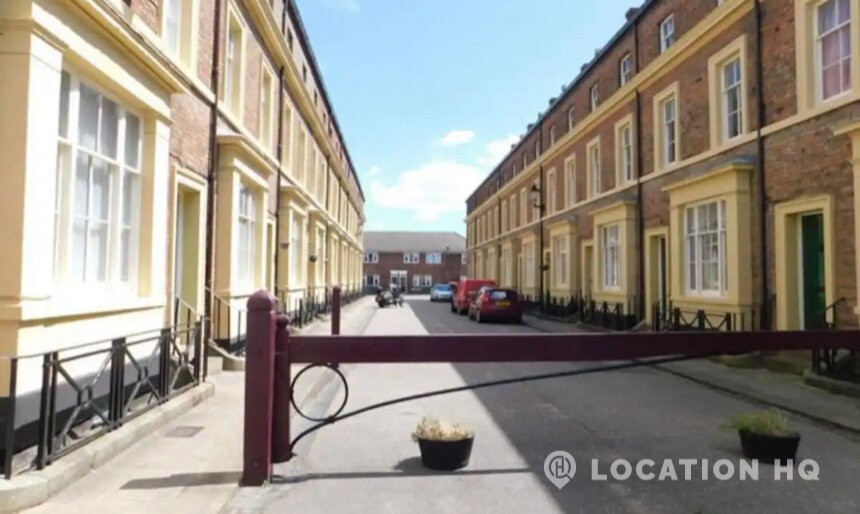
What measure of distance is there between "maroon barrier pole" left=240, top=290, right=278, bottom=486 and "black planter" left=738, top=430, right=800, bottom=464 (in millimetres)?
4333

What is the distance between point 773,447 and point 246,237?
10.6 m

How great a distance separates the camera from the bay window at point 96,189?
5.75m

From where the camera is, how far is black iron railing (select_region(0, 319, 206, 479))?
4.61 m

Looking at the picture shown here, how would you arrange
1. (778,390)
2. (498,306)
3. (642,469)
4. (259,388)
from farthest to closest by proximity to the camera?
(498,306) < (778,390) < (642,469) < (259,388)

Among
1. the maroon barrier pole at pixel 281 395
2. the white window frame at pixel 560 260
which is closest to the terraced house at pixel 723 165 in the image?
the white window frame at pixel 560 260

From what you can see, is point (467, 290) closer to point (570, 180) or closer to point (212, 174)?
point (570, 180)

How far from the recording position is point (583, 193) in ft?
80.0

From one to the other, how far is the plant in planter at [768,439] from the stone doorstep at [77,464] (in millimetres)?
5723

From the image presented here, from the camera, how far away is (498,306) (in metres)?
24.4

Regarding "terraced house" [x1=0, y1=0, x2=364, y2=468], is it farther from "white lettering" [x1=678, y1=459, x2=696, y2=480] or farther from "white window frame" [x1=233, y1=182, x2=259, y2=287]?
"white lettering" [x1=678, y1=459, x2=696, y2=480]

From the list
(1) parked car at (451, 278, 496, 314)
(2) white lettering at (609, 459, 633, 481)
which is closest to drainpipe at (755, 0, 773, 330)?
(2) white lettering at (609, 459, 633, 481)

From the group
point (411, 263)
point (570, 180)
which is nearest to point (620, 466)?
point (570, 180)

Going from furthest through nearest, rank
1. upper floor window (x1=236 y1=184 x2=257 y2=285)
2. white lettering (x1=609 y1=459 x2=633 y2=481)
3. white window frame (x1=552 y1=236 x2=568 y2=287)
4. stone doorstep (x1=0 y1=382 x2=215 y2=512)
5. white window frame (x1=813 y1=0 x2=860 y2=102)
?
white window frame (x1=552 y1=236 x2=568 y2=287) < upper floor window (x1=236 y1=184 x2=257 y2=285) < white window frame (x1=813 y1=0 x2=860 y2=102) < white lettering (x1=609 y1=459 x2=633 y2=481) < stone doorstep (x1=0 y1=382 x2=215 y2=512)

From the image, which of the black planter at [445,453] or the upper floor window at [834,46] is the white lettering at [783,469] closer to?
the black planter at [445,453]
